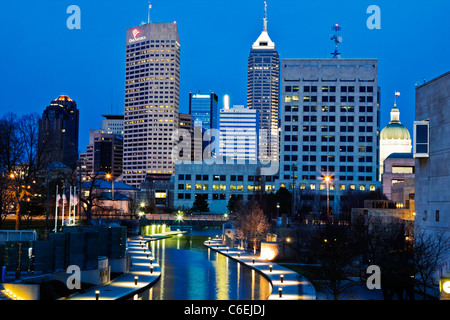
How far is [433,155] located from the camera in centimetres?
3416

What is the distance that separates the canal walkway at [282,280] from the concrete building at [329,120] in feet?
287

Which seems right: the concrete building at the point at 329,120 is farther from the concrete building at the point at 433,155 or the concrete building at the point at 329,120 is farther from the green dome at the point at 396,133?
the concrete building at the point at 433,155

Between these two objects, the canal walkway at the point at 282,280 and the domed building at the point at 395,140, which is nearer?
the canal walkway at the point at 282,280

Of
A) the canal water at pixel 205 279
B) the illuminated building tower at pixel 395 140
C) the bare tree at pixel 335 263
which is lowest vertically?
the canal water at pixel 205 279

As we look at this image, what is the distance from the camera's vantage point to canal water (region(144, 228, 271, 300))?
1164 inches

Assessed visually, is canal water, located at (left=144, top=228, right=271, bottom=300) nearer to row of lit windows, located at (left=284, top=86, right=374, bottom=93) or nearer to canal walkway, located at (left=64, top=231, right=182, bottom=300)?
canal walkway, located at (left=64, top=231, right=182, bottom=300)

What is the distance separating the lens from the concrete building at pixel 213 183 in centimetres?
14138

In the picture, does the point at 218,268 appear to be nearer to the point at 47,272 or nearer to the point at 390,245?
the point at 390,245

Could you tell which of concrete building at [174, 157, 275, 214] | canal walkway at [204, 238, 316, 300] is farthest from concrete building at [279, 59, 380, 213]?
canal walkway at [204, 238, 316, 300]

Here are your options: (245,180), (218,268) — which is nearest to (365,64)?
(245,180)

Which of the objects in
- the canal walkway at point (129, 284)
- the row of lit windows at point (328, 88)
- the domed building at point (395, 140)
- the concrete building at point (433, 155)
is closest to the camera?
the canal walkway at point (129, 284)

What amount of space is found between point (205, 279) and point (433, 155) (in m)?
17.7

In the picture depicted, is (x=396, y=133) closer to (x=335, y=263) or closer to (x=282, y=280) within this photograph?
(x=282, y=280)

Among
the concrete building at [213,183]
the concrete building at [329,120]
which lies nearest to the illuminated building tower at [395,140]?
the concrete building at [329,120]
